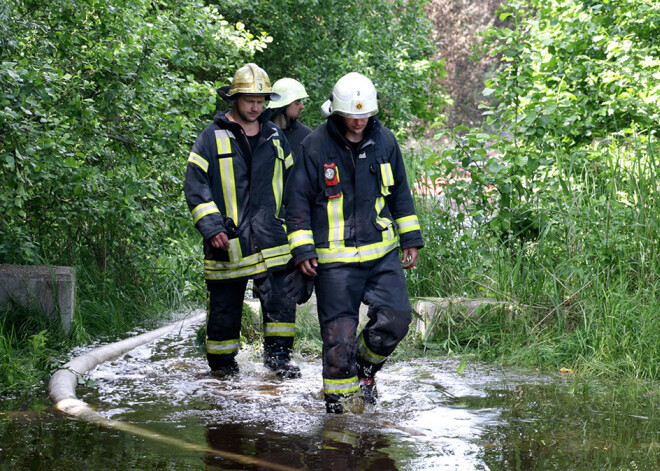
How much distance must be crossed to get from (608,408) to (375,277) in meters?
1.51

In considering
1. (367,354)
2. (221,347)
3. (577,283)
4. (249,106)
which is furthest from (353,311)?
(577,283)

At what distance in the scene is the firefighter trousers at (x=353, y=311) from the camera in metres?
4.79

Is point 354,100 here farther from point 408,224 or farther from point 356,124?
point 408,224

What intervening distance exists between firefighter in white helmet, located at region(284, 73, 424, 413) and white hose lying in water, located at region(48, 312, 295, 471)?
111 centimetres

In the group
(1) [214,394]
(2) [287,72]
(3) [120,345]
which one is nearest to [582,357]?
(1) [214,394]

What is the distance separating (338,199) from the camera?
4816 mm

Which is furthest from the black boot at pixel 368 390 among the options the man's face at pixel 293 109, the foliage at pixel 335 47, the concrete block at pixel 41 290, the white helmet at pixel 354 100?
the foliage at pixel 335 47

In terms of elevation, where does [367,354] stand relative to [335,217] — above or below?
below

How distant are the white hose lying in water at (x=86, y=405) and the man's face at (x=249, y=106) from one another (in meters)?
2.03

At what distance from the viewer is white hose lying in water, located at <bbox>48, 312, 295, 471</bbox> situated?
383cm

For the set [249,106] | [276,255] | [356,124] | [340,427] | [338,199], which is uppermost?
[249,106]

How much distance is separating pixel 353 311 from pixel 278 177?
1.47 m

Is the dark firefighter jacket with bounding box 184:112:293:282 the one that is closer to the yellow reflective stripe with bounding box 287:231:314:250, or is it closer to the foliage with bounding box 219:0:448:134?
the yellow reflective stripe with bounding box 287:231:314:250

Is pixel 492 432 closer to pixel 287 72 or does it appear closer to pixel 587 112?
pixel 587 112
